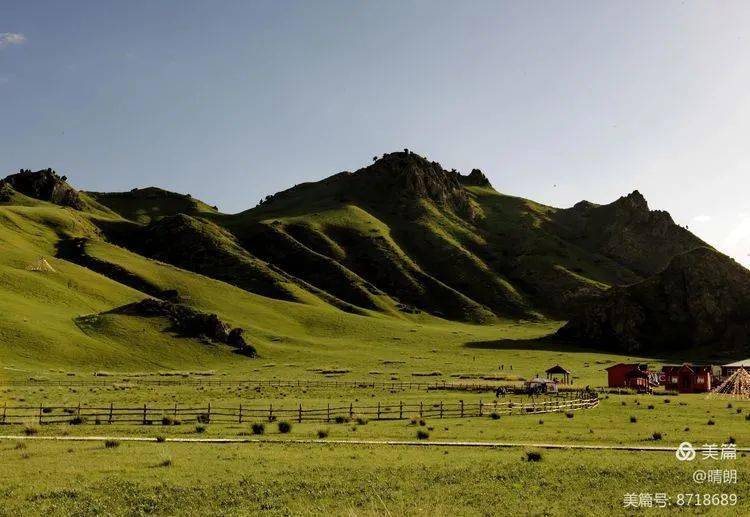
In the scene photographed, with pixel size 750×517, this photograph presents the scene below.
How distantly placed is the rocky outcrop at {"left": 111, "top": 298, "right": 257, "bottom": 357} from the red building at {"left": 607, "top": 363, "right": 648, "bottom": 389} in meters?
71.0

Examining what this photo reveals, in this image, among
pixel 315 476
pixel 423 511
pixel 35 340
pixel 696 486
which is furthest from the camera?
pixel 35 340

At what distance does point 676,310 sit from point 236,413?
162564 mm

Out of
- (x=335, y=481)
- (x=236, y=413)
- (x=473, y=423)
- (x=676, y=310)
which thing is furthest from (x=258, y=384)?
(x=676, y=310)

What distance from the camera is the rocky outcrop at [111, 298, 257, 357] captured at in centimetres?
13362

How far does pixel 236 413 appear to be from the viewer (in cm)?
5162

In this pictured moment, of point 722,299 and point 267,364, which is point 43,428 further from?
point 722,299

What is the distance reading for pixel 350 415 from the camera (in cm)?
4956

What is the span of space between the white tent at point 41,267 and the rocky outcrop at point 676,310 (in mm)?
138003

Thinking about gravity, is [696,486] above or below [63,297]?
below

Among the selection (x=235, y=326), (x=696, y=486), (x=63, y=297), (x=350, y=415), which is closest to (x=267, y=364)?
(x=235, y=326)

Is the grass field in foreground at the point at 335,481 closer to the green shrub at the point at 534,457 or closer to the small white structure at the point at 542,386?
the green shrub at the point at 534,457

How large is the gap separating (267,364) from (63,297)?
5633 centimetres

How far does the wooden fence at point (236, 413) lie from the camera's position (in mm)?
45750

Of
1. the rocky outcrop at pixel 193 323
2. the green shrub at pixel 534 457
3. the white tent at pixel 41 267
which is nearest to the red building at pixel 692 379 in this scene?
the green shrub at pixel 534 457
